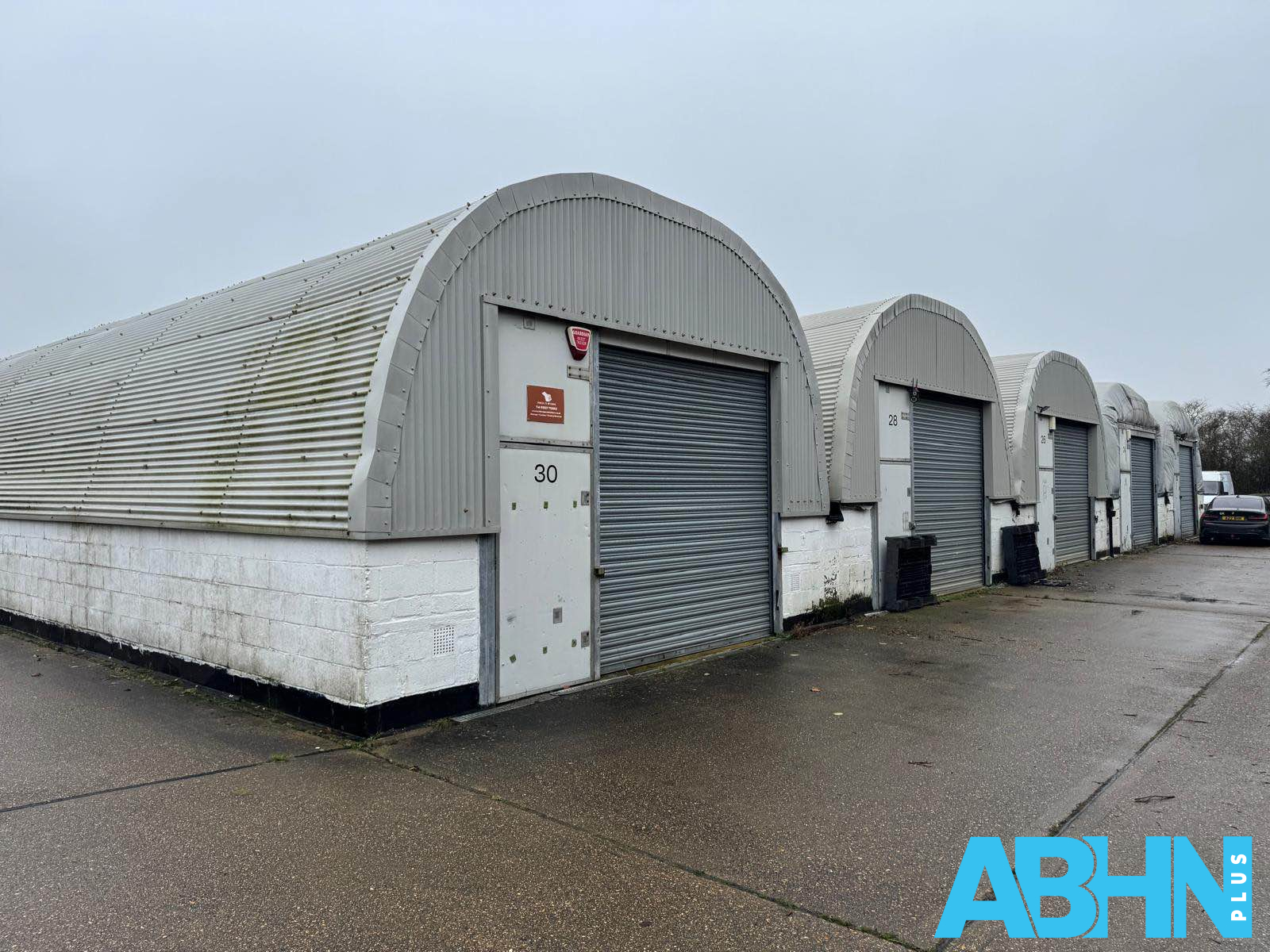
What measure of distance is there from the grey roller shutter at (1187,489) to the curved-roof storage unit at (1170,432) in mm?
516

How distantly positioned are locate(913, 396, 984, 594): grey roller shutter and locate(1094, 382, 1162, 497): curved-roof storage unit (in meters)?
8.46

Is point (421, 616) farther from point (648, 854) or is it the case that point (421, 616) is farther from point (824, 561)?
point (824, 561)

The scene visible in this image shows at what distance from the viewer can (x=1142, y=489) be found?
2531 cm

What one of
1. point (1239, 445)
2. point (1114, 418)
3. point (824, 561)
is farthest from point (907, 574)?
point (1239, 445)

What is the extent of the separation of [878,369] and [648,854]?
9.63 meters

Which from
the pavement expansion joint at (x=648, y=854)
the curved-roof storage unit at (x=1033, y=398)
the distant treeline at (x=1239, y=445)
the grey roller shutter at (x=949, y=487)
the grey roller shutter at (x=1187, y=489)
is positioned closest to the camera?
the pavement expansion joint at (x=648, y=854)

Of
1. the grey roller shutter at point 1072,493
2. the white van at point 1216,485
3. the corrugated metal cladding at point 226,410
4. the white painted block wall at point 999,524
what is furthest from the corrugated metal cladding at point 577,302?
the white van at point 1216,485

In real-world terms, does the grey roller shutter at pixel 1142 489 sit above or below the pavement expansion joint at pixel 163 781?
above

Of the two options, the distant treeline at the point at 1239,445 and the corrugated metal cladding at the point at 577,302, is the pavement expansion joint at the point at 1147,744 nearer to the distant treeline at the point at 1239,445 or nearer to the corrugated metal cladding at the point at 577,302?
the corrugated metal cladding at the point at 577,302

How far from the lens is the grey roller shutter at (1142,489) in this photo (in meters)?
24.4

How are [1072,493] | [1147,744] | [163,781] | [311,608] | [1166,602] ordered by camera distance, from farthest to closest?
[1072,493] < [1166,602] < [311,608] < [1147,744] < [163,781]

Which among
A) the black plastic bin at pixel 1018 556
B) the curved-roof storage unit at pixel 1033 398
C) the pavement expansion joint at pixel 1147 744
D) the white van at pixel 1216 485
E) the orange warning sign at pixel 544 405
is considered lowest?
the pavement expansion joint at pixel 1147 744

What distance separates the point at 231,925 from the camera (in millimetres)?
3498

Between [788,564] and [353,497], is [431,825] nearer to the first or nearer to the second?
[353,497]
